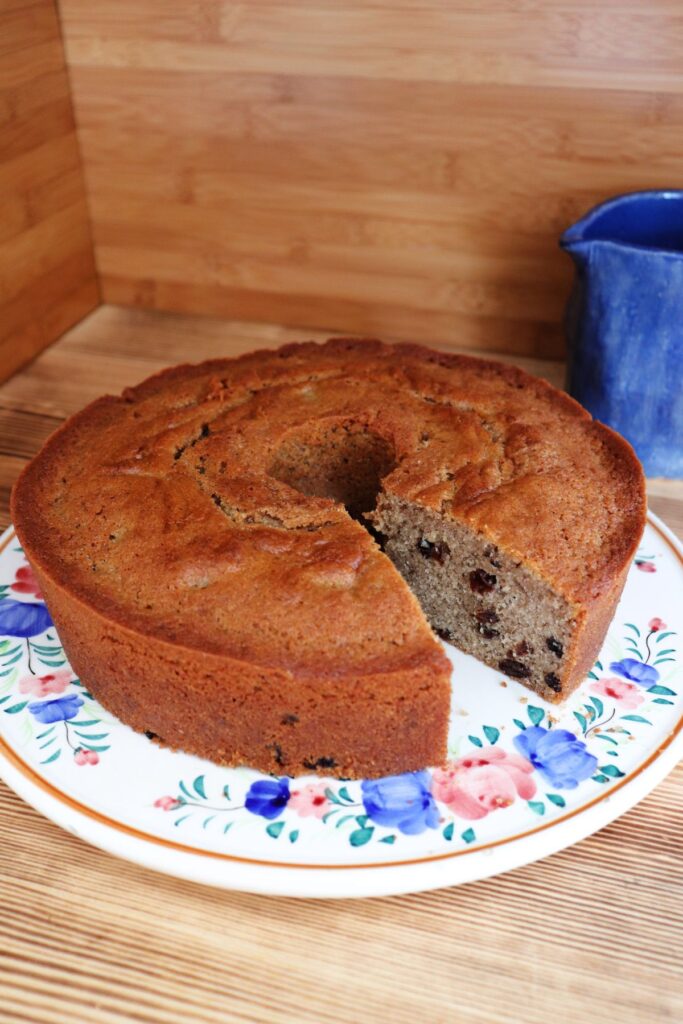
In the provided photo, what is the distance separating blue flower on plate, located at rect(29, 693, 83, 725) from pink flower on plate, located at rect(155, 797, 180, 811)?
25 centimetres

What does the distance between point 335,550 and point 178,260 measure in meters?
1.74

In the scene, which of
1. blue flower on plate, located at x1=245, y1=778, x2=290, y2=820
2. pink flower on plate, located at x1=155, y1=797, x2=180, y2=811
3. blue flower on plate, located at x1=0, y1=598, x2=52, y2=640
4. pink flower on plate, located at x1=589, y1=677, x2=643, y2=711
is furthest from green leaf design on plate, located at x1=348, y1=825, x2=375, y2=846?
blue flower on plate, located at x1=0, y1=598, x2=52, y2=640

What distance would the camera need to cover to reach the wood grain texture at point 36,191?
2465 mm

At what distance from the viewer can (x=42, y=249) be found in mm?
2711

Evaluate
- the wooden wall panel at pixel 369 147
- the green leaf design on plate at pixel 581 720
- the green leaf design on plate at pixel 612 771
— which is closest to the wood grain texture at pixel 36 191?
the wooden wall panel at pixel 369 147

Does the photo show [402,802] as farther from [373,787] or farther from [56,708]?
[56,708]

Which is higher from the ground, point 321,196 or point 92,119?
point 92,119

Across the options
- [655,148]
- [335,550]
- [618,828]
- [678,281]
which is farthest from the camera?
[655,148]

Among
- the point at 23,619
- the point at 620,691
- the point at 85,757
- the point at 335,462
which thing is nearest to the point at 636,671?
the point at 620,691

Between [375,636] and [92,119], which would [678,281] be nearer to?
[375,636]

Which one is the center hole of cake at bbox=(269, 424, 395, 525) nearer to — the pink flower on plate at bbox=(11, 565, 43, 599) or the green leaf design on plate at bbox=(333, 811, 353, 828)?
the pink flower on plate at bbox=(11, 565, 43, 599)

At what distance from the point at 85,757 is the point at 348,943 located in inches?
19.6

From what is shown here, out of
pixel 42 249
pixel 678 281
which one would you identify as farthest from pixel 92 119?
pixel 678 281

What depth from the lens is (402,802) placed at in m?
1.38
